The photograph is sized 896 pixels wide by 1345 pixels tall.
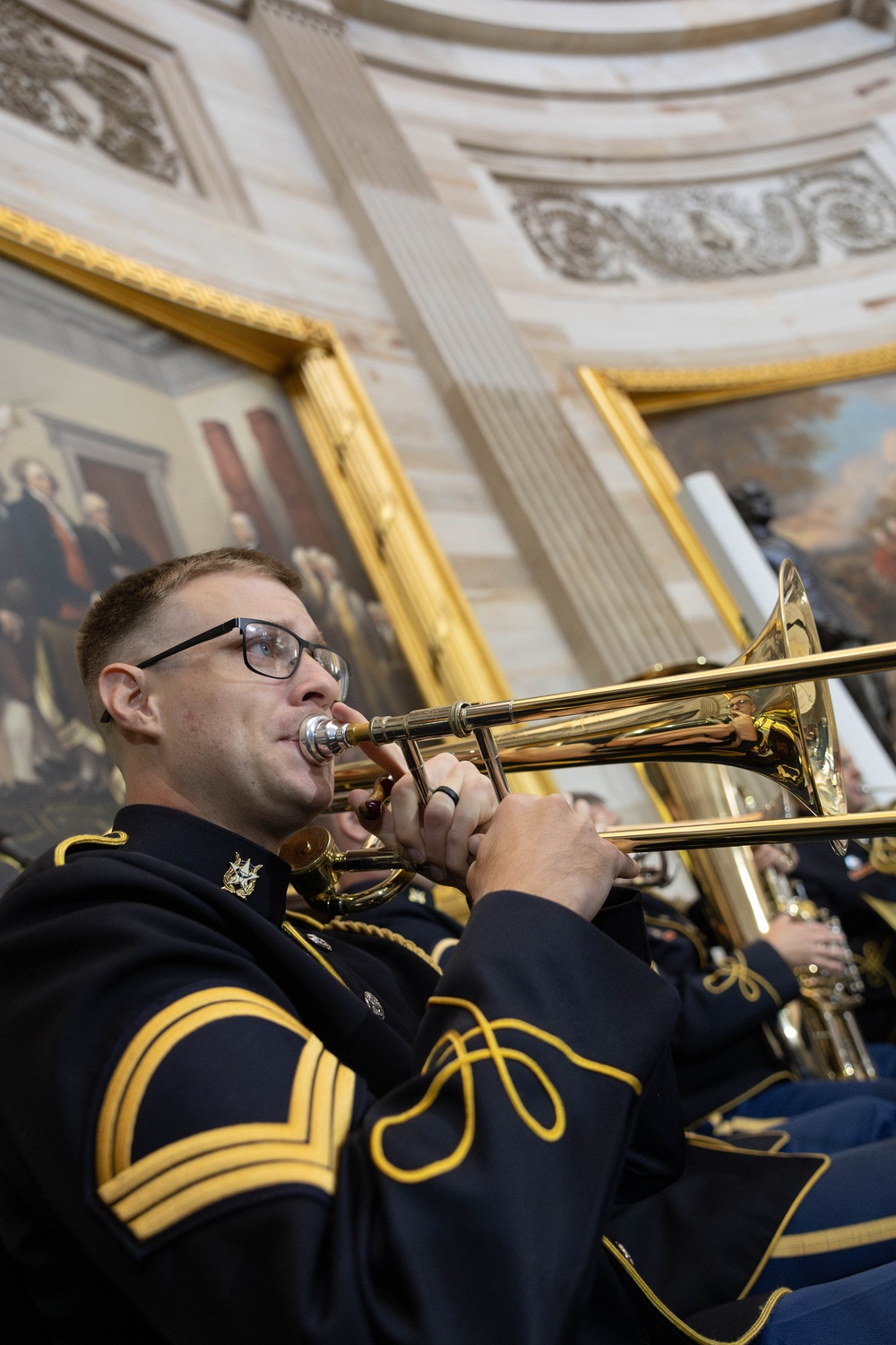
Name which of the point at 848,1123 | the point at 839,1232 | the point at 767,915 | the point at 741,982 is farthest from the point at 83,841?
the point at 767,915

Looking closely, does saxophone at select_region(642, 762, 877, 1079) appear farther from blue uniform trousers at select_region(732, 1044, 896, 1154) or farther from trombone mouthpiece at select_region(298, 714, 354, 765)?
trombone mouthpiece at select_region(298, 714, 354, 765)

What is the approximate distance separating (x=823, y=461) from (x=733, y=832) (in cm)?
727

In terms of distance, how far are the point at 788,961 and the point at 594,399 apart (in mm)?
5470

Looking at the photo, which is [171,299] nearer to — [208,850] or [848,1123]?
[208,850]

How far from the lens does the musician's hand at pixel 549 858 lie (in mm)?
1191

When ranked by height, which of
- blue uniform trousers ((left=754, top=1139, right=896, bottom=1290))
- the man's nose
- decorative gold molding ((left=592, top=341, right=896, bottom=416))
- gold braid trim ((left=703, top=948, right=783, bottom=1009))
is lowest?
blue uniform trousers ((left=754, top=1139, right=896, bottom=1290))

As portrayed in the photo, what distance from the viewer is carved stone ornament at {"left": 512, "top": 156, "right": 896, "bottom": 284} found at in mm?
8961

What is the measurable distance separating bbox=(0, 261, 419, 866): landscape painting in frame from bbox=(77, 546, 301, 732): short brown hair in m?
1.71

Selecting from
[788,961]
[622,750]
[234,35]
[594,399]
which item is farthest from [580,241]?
[622,750]

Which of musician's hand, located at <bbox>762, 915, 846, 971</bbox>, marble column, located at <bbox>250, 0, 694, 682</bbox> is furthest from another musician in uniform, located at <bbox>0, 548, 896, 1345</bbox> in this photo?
marble column, located at <bbox>250, 0, 694, 682</bbox>

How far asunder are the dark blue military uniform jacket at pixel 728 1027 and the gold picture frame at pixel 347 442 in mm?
2465

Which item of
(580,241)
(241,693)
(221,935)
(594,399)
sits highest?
(580,241)

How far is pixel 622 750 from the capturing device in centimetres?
176

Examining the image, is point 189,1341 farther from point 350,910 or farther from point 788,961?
point 788,961
